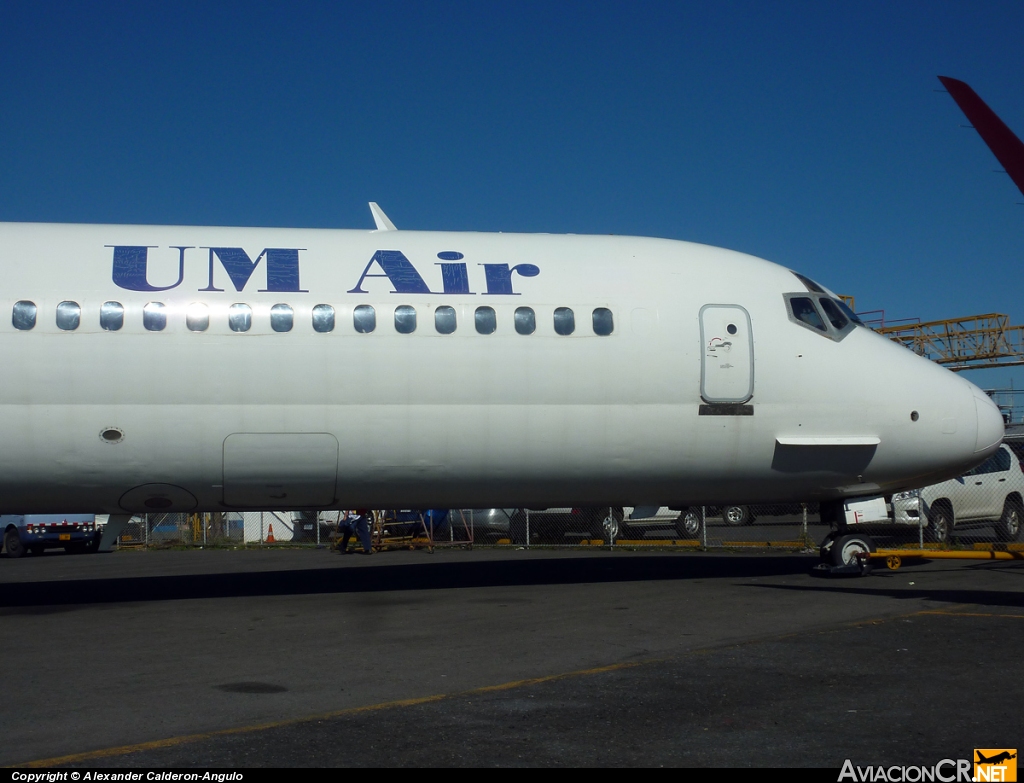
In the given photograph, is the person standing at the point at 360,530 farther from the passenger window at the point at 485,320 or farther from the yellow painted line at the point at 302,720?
the yellow painted line at the point at 302,720

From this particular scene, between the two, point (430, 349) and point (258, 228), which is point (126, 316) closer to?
point (258, 228)

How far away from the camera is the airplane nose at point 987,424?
41.8ft

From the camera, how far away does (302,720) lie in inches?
231

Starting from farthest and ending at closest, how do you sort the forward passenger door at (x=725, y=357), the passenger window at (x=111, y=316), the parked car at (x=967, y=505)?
the parked car at (x=967, y=505) → the forward passenger door at (x=725, y=357) → the passenger window at (x=111, y=316)

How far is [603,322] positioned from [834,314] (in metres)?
3.44

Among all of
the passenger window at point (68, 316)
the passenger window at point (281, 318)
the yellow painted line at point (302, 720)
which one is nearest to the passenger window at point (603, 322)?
the passenger window at point (281, 318)

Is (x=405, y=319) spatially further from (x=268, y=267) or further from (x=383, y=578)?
(x=383, y=578)

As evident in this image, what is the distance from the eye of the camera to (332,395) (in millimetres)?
11133

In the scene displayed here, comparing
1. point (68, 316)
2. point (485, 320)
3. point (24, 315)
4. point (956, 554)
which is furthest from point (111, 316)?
point (956, 554)

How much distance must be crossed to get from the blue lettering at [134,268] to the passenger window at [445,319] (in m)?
3.13

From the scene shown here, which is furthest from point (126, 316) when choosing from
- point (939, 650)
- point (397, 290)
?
point (939, 650)

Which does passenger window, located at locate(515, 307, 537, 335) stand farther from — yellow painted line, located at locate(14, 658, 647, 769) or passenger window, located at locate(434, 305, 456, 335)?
yellow painted line, located at locate(14, 658, 647, 769)

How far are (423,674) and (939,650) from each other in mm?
4348

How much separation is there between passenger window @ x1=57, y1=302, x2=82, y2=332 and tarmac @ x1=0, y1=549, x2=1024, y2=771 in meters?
3.42
